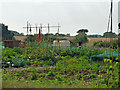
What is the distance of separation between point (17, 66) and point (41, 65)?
3.37ft

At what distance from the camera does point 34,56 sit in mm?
10203

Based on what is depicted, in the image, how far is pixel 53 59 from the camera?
9.69 metres

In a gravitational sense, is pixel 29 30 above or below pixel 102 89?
above

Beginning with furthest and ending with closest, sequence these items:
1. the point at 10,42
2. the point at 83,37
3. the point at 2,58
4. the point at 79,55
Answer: the point at 83,37, the point at 10,42, the point at 79,55, the point at 2,58

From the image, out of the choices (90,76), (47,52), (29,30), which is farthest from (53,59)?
(29,30)

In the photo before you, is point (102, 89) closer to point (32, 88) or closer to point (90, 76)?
point (32, 88)

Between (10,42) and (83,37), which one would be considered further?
(83,37)

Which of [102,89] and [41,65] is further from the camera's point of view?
[41,65]

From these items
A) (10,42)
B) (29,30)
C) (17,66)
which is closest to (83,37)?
(10,42)

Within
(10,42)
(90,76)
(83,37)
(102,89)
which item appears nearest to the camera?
(102,89)

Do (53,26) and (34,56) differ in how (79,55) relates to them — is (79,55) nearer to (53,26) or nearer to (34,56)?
(34,56)

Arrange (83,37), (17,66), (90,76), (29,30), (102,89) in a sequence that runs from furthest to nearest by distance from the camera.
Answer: (83,37)
(29,30)
(17,66)
(90,76)
(102,89)

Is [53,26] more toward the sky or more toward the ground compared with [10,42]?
more toward the sky

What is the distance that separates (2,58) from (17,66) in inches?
45.9
